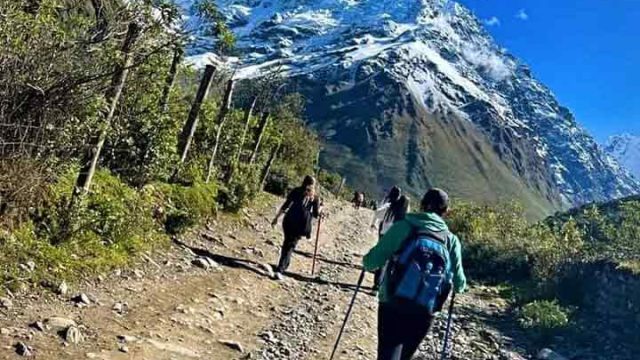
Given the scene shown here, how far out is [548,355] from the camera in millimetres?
14406

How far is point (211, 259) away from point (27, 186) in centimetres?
545

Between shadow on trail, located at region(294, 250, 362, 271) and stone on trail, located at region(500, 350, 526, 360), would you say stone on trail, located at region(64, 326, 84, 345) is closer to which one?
stone on trail, located at region(500, 350, 526, 360)

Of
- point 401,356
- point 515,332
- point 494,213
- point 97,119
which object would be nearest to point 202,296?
point 97,119

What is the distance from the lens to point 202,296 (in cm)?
1194

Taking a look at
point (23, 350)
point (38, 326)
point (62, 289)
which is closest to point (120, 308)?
point (62, 289)

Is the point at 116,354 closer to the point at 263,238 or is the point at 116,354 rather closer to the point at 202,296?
the point at 202,296

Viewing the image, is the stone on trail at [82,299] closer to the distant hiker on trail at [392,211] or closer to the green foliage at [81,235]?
the green foliage at [81,235]

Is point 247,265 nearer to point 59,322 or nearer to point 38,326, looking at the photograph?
point 59,322

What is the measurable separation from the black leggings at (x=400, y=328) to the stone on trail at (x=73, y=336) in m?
3.63

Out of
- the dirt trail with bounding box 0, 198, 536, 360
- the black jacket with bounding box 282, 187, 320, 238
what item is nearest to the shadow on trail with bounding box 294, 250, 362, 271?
the dirt trail with bounding box 0, 198, 536, 360

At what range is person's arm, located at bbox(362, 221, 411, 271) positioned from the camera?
7.46m

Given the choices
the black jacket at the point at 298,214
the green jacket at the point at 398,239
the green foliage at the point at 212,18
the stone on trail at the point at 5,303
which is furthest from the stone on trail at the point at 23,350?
the black jacket at the point at 298,214

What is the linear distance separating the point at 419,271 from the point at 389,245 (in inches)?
17.4

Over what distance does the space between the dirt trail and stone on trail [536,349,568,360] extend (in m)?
0.49
